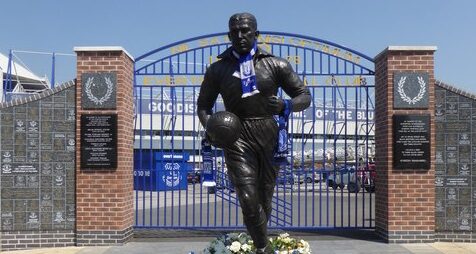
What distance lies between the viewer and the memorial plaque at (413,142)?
8.62 m

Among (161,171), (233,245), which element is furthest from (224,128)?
(161,171)

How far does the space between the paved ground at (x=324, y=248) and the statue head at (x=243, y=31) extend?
13.2 feet

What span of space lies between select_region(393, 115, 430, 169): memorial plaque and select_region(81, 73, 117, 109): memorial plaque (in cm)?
425

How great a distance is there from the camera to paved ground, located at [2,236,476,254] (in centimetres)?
812

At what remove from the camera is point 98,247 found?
339 inches

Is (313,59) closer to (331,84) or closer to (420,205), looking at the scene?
(331,84)

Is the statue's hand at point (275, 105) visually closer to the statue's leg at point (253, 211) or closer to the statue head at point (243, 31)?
the statue head at point (243, 31)

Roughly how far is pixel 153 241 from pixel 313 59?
3909 mm

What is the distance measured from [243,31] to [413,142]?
4885 millimetres

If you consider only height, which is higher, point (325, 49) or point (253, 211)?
point (325, 49)

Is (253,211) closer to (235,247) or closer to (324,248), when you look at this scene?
(235,247)

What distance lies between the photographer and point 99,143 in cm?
866

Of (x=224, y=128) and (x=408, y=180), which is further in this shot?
(x=408, y=180)

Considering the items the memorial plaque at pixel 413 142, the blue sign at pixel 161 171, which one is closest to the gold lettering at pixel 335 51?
the memorial plaque at pixel 413 142
